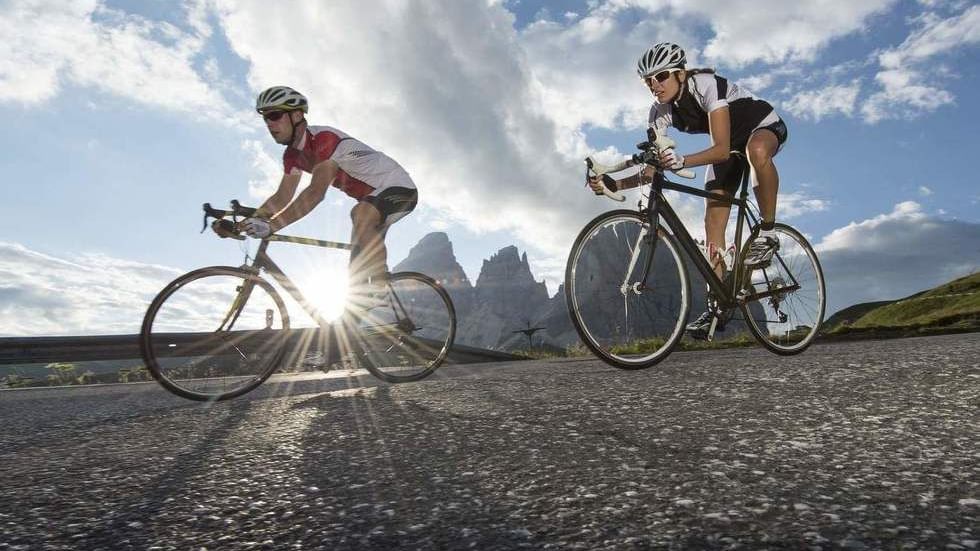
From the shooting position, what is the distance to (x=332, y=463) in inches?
91.5

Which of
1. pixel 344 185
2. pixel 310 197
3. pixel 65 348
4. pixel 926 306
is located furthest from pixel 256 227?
pixel 926 306

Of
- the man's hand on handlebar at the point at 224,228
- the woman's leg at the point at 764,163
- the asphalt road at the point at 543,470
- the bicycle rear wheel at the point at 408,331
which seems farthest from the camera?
the bicycle rear wheel at the point at 408,331

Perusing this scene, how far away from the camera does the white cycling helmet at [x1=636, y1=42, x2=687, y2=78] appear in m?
4.95

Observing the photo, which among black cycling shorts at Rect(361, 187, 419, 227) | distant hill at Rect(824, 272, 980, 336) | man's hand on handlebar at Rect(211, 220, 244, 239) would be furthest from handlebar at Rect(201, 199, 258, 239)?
distant hill at Rect(824, 272, 980, 336)

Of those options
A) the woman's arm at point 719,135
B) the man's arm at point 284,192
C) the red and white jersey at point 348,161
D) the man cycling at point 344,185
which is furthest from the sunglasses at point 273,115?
the woman's arm at point 719,135

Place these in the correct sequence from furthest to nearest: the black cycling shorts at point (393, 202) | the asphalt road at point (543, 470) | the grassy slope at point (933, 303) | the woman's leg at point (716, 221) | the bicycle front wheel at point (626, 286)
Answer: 1. the grassy slope at point (933, 303)
2. the black cycling shorts at point (393, 202)
3. the woman's leg at point (716, 221)
4. the bicycle front wheel at point (626, 286)
5. the asphalt road at point (543, 470)

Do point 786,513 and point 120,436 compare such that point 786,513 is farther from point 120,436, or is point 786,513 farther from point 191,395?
point 191,395

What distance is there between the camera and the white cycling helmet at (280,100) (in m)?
5.38

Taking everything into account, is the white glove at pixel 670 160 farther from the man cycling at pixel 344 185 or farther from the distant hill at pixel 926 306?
the distant hill at pixel 926 306

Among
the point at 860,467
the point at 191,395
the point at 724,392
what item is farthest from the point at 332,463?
the point at 191,395

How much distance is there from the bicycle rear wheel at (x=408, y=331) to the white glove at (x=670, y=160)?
8.21ft

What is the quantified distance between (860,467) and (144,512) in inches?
85.8

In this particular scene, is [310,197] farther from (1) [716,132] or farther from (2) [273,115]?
(1) [716,132]

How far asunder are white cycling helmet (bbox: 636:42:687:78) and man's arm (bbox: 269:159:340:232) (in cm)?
275
